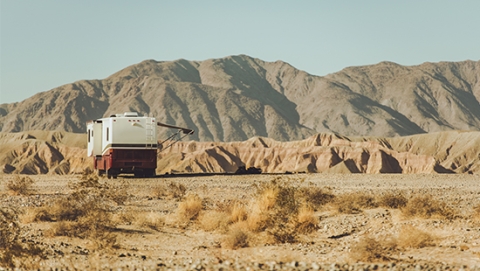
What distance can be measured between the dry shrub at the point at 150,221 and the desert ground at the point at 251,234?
33 mm

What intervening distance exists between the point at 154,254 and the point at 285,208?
5.10 meters

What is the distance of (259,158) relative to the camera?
374 ft

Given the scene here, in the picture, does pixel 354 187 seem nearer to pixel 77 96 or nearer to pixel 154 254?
pixel 154 254

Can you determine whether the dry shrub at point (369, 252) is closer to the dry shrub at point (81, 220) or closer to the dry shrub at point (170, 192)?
the dry shrub at point (81, 220)

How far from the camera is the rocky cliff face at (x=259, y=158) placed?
102000 millimetres

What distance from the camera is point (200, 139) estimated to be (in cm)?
17800

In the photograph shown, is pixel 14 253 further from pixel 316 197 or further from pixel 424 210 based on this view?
pixel 316 197

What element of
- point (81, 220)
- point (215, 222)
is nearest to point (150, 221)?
point (215, 222)

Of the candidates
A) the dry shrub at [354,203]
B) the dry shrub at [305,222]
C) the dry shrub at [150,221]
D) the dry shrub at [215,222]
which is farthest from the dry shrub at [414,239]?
the dry shrub at [150,221]

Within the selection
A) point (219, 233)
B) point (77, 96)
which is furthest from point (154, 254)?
point (77, 96)

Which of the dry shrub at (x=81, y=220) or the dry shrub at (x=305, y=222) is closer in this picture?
the dry shrub at (x=81, y=220)

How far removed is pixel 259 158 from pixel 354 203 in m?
90.1

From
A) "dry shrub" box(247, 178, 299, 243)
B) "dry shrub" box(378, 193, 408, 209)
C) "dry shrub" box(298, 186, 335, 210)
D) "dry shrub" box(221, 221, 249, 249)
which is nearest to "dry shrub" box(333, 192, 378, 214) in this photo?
"dry shrub" box(378, 193, 408, 209)

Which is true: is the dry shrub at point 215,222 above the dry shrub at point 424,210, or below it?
below
